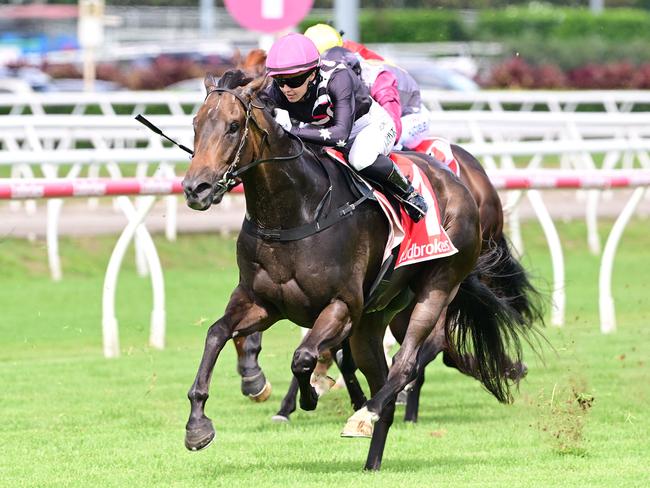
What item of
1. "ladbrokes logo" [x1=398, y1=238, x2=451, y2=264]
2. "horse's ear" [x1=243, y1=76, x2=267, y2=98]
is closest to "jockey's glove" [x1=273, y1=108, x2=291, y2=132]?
"horse's ear" [x1=243, y1=76, x2=267, y2=98]

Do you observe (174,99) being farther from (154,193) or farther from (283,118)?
(283,118)

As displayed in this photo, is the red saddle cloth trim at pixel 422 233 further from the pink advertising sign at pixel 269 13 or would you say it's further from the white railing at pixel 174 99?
the white railing at pixel 174 99

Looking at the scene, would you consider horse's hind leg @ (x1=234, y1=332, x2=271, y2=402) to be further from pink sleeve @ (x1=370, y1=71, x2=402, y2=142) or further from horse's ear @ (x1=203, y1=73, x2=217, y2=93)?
horse's ear @ (x1=203, y1=73, x2=217, y2=93)

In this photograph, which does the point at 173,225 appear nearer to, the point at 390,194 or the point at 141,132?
the point at 141,132

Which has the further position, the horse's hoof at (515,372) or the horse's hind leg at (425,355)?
the horse's hind leg at (425,355)

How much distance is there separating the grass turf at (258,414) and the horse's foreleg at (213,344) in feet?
0.73

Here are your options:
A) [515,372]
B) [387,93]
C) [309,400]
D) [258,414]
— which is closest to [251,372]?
[258,414]

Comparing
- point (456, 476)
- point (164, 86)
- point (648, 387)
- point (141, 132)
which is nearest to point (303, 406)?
point (456, 476)

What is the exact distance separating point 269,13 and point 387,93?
3.22m

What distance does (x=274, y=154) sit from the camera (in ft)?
18.1

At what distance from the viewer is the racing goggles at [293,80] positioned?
18.6 feet

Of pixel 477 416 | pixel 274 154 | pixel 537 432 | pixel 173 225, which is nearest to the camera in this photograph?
pixel 274 154

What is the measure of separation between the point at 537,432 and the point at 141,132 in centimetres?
659

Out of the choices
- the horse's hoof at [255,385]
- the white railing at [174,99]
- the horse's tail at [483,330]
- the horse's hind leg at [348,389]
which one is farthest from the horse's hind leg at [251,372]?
the white railing at [174,99]
